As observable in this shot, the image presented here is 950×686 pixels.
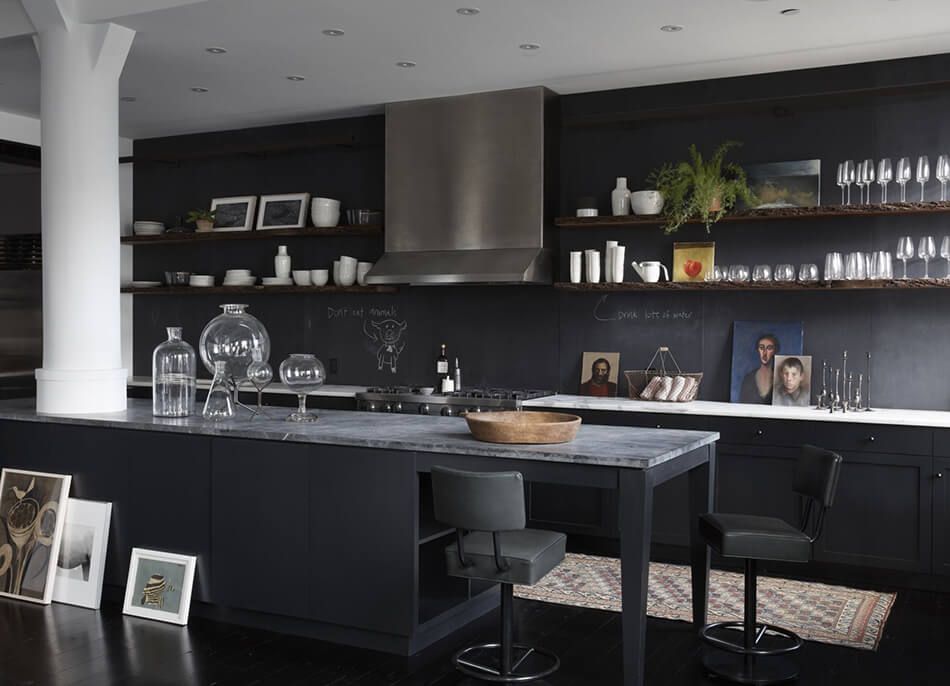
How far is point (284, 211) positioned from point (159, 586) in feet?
11.7

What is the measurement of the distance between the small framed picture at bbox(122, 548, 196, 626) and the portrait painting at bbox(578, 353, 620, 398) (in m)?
2.89

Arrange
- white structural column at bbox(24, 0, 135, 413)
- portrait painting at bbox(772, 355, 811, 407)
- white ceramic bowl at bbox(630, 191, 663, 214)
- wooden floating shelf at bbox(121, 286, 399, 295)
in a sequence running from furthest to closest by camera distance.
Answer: wooden floating shelf at bbox(121, 286, 399, 295)
white ceramic bowl at bbox(630, 191, 663, 214)
portrait painting at bbox(772, 355, 811, 407)
white structural column at bbox(24, 0, 135, 413)

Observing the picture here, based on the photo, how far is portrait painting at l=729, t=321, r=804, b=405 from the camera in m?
5.77

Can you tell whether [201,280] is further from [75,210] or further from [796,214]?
[796,214]

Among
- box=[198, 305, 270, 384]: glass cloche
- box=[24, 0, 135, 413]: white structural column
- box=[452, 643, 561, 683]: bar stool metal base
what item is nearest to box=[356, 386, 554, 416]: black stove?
box=[198, 305, 270, 384]: glass cloche

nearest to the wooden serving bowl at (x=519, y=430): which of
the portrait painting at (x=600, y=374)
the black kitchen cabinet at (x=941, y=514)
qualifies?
the black kitchen cabinet at (x=941, y=514)

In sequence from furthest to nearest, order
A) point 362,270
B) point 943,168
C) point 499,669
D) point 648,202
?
point 362,270
point 648,202
point 943,168
point 499,669

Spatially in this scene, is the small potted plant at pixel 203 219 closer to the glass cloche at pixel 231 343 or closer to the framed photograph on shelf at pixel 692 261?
the glass cloche at pixel 231 343

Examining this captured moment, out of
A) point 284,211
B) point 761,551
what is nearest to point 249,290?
point 284,211

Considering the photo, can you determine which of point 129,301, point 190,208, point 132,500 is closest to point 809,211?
point 132,500

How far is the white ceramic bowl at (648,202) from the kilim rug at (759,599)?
2.12 meters

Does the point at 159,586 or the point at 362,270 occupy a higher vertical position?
the point at 362,270

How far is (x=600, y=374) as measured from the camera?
6293mm

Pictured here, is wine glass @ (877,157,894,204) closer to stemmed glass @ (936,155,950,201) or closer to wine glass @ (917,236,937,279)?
stemmed glass @ (936,155,950,201)
